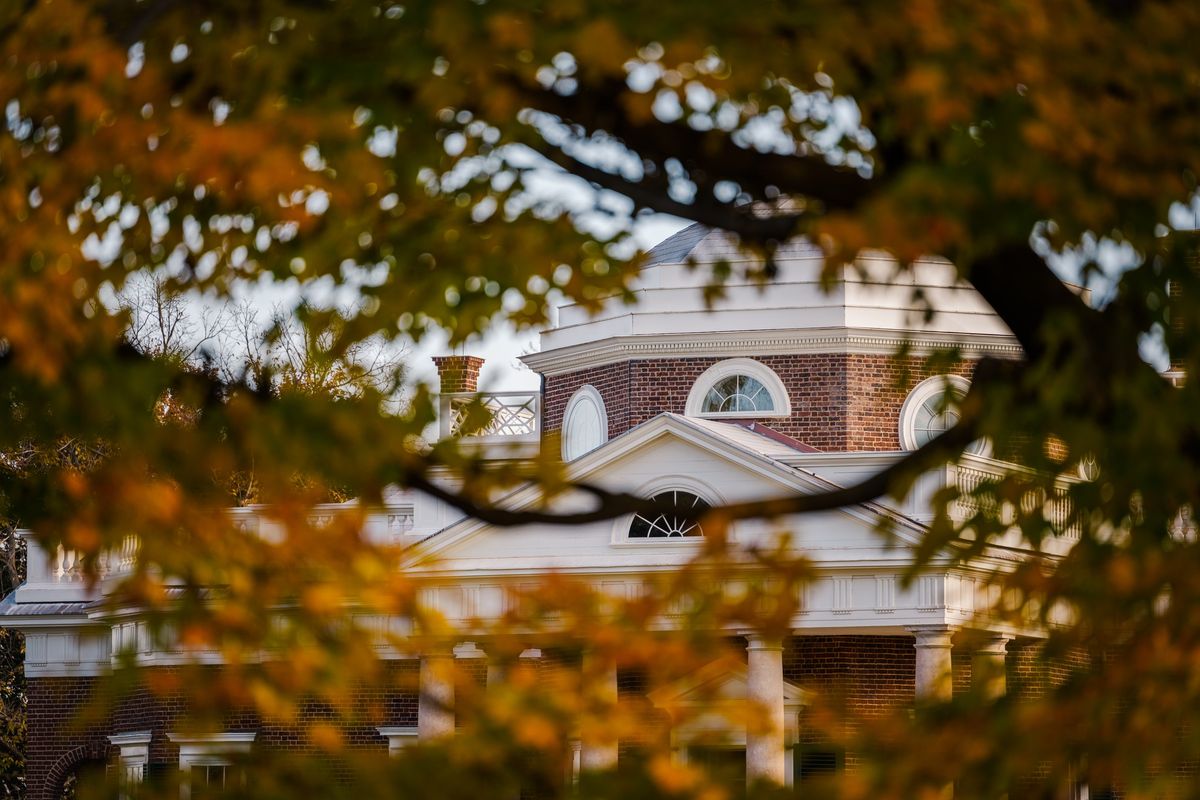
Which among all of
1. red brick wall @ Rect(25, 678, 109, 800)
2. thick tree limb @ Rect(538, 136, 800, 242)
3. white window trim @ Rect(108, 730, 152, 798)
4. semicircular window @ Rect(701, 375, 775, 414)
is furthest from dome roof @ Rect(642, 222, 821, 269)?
thick tree limb @ Rect(538, 136, 800, 242)

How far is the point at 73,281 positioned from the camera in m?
4.63

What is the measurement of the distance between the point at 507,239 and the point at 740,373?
80.5 ft

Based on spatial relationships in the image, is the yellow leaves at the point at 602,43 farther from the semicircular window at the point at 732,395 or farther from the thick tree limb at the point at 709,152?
the semicircular window at the point at 732,395

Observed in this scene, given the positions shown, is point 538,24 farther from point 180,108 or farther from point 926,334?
point 926,334

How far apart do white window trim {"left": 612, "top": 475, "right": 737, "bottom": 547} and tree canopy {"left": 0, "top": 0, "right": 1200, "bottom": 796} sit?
762 inches

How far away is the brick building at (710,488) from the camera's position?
80.4ft

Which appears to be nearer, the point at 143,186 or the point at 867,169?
the point at 143,186

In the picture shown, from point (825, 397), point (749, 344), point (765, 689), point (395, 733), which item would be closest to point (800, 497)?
point (765, 689)

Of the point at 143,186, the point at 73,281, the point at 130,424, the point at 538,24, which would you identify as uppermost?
the point at 538,24

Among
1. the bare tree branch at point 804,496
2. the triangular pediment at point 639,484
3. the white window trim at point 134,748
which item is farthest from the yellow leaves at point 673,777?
the white window trim at point 134,748

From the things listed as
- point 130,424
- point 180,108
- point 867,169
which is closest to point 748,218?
point 867,169

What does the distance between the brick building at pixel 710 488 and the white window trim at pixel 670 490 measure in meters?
0.03

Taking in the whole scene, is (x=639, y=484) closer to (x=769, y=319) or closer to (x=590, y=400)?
(x=769, y=319)

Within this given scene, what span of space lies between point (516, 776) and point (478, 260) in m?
1.43
